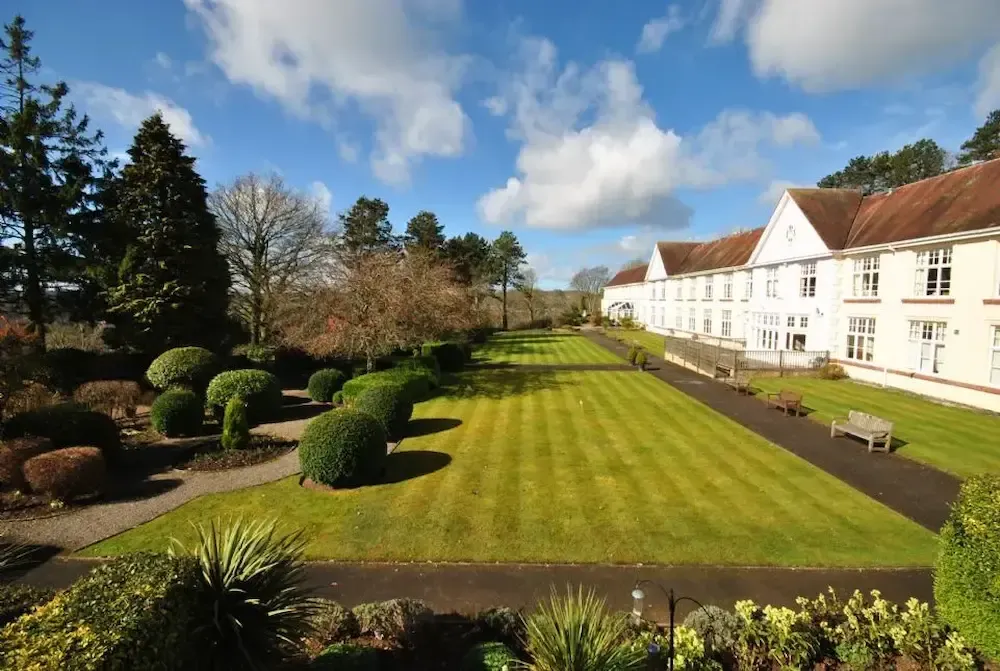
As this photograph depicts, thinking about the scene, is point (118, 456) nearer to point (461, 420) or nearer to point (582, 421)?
point (461, 420)

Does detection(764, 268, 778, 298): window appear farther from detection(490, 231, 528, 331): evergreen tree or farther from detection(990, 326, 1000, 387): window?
detection(490, 231, 528, 331): evergreen tree

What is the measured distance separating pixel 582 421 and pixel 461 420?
449cm

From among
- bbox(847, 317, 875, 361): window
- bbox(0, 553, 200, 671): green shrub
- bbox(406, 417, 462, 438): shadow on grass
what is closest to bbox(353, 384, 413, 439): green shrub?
bbox(406, 417, 462, 438): shadow on grass

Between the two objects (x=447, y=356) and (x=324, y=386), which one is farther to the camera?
(x=447, y=356)

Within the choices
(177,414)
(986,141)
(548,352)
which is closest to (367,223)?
(548,352)

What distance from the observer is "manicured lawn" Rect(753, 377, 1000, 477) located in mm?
12742

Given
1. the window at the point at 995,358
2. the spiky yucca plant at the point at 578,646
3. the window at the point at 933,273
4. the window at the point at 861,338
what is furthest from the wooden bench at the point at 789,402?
the spiky yucca plant at the point at 578,646

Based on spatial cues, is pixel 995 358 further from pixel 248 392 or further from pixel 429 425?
pixel 248 392

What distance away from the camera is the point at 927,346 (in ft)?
65.5

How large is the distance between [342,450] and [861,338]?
2603cm

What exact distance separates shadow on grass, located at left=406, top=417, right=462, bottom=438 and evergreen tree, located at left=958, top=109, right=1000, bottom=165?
55572 mm

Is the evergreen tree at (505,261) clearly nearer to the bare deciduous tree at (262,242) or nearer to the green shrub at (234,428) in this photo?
the bare deciduous tree at (262,242)

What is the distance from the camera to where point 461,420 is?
1752 centimetres

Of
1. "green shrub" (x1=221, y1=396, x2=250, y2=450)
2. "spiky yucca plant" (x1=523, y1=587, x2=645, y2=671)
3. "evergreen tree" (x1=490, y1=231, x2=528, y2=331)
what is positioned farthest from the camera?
"evergreen tree" (x1=490, y1=231, x2=528, y2=331)
